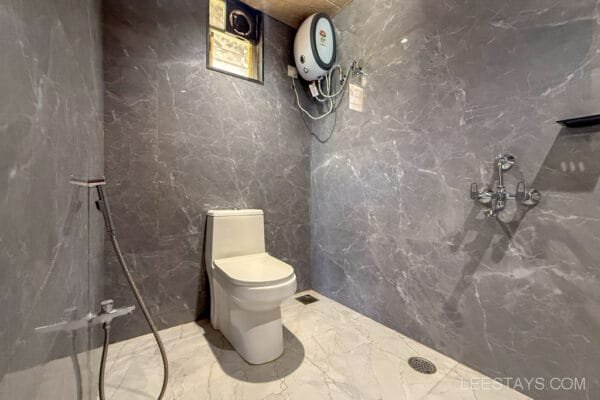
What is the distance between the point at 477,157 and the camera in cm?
127

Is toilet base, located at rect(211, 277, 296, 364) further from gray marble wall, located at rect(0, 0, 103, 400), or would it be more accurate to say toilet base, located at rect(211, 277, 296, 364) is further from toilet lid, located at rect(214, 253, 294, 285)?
gray marble wall, located at rect(0, 0, 103, 400)

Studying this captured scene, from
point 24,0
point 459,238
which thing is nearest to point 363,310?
point 459,238

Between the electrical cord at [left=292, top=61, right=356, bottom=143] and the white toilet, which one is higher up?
the electrical cord at [left=292, top=61, right=356, bottom=143]

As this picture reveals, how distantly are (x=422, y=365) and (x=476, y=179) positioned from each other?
40.3 inches

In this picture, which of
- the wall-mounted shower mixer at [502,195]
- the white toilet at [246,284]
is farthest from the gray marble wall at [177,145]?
the wall-mounted shower mixer at [502,195]

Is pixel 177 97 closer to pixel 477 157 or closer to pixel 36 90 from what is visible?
pixel 36 90

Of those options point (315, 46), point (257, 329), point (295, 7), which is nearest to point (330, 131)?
point (315, 46)

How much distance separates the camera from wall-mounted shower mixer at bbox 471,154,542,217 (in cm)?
109

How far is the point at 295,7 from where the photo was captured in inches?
77.2

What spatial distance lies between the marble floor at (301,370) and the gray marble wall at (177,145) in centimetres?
27

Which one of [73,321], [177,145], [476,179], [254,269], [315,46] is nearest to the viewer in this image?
[73,321]

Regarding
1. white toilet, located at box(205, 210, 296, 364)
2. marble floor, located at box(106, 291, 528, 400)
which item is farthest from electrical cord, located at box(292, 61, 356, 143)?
marble floor, located at box(106, 291, 528, 400)

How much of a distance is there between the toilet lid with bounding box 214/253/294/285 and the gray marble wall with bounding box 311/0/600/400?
698 millimetres

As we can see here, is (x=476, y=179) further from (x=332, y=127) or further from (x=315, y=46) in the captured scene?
(x=315, y=46)
